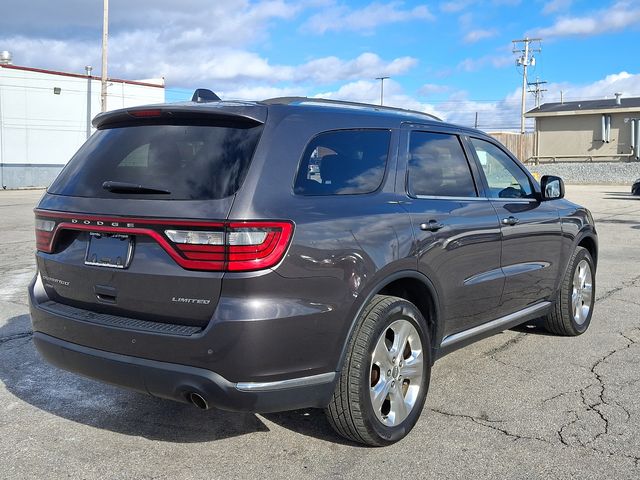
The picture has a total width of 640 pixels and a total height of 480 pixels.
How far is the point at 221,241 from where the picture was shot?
2.94m

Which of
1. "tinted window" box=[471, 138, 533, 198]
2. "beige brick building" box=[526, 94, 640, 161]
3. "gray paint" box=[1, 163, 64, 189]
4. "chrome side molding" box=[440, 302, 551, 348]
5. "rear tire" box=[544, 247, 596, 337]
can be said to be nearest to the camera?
"chrome side molding" box=[440, 302, 551, 348]

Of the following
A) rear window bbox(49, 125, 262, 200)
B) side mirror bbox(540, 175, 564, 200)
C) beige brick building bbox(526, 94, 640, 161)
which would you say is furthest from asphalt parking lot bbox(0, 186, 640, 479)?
beige brick building bbox(526, 94, 640, 161)

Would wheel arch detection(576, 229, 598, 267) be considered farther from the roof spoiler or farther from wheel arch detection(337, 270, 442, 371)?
the roof spoiler

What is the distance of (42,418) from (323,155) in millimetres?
2366

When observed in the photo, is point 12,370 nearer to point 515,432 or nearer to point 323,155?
point 323,155

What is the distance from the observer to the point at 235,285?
2914 mm

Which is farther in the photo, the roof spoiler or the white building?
the white building

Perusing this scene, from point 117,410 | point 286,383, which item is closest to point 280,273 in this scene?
point 286,383

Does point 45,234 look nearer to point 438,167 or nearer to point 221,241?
point 221,241

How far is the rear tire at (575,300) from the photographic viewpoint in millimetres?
5598

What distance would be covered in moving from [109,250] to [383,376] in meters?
1.60

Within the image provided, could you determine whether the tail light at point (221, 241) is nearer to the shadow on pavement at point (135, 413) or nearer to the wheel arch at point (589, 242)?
the shadow on pavement at point (135, 413)

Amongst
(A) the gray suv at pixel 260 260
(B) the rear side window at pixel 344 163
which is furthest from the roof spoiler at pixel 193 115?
(B) the rear side window at pixel 344 163

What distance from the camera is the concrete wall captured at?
43.1 meters
